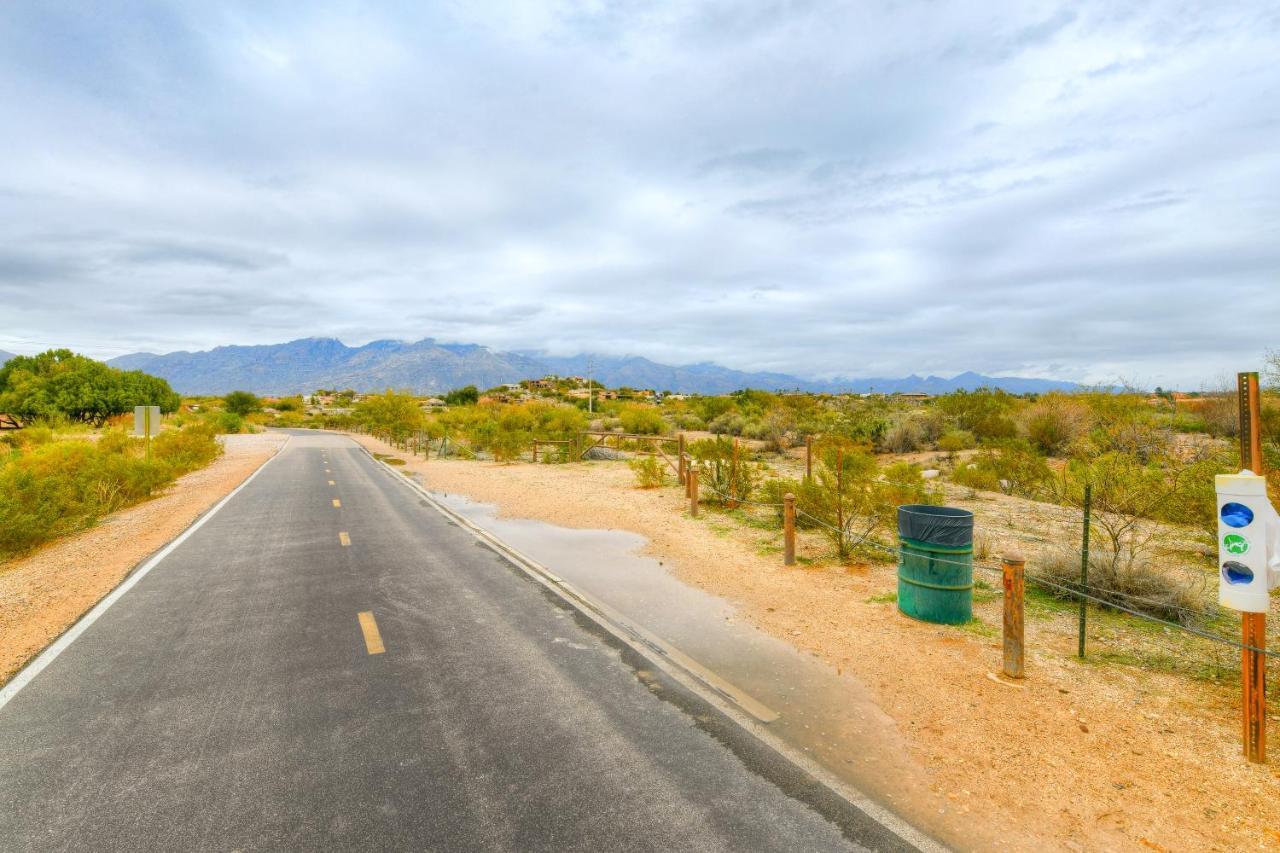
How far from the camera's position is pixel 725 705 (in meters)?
5.11

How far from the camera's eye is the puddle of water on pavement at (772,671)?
414 cm

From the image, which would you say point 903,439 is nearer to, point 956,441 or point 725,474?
point 956,441

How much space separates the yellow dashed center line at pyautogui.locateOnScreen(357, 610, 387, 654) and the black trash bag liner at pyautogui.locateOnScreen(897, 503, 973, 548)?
6103mm

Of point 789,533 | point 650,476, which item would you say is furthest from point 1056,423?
point 789,533

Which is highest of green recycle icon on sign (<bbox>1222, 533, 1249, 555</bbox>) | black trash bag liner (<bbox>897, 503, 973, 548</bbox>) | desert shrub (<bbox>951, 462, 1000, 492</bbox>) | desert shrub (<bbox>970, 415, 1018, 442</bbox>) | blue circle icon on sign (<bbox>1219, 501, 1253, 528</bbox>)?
desert shrub (<bbox>970, 415, 1018, 442</bbox>)

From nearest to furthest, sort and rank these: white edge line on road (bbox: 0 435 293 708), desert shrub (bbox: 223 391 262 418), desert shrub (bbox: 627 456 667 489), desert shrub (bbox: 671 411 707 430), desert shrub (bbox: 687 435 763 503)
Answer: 1. white edge line on road (bbox: 0 435 293 708)
2. desert shrub (bbox: 687 435 763 503)
3. desert shrub (bbox: 627 456 667 489)
4. desert shrub (bbox: 671 411 707 430)
5. desert shrub (bbox: 223 391 262 418)

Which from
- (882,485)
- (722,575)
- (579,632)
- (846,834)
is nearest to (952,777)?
(846,834)

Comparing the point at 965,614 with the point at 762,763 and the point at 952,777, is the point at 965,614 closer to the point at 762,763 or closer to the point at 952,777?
the point at 952,777

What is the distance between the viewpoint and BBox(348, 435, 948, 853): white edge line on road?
3594mm

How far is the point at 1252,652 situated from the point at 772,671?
11.6 ft

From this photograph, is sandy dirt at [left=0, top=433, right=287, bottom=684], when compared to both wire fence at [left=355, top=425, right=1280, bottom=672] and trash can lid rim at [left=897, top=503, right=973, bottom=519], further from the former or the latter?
wire fence at [left=355, top=425, right=1280, bottom=672]

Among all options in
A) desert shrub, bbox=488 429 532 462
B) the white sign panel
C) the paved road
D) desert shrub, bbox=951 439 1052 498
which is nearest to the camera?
the paved road

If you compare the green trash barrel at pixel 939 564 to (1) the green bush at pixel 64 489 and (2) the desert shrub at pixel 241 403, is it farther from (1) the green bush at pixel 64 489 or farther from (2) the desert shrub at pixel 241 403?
(2) the desert shrub at pixel 241 403

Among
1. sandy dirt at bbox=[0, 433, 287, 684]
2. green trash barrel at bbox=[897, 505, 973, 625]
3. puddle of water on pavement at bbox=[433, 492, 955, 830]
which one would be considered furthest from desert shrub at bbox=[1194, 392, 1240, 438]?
sandy dirt at bbox=[0, 433, 287, 684]
